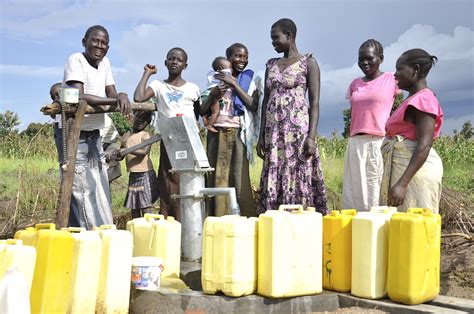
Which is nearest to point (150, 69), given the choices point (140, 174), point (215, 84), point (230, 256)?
point (215, 84)

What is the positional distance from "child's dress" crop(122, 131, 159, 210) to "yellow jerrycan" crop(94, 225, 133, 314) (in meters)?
2.28

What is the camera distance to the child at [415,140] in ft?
11.3

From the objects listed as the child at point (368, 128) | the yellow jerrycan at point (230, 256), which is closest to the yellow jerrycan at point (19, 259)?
the yellow jerrycan at point (230, 256)

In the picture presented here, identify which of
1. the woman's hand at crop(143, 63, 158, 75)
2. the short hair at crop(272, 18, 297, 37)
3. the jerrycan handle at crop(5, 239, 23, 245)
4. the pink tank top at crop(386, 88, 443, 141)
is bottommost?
the jerrycan handle at crop(5, 239, 23, 245)

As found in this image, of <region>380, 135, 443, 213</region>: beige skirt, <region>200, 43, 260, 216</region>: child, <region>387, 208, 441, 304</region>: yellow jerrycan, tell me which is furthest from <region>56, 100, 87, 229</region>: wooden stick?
<region>380, 135, 443, 213</region>: beige skirt

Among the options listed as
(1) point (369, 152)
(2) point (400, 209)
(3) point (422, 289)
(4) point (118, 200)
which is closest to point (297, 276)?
(3) point (422, 289)

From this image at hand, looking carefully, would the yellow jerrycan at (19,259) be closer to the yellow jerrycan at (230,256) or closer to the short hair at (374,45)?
the yellow jerrycan at (230,256)

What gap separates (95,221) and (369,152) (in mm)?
2189

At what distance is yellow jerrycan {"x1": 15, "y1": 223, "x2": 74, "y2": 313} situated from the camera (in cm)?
269

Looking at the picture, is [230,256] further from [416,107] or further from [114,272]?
[416,107]

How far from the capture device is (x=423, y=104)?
3430mm

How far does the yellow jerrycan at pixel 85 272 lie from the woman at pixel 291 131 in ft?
5.89

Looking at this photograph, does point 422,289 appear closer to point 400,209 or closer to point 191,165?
point 400,209

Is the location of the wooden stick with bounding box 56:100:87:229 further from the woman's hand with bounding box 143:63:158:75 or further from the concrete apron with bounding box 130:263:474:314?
the woman's hand with bounding box 143:63:158:75
